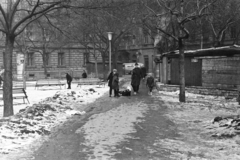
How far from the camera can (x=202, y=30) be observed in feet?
103

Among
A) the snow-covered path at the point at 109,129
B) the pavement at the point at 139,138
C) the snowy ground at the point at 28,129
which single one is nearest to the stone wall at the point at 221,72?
the pavement at the point at 139,138

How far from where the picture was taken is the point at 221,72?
1727cm

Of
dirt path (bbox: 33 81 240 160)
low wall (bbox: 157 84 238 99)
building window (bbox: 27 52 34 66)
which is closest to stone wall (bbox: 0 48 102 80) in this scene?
building window (bbox: 27 52 34 66)

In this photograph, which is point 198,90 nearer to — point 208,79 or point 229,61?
point 208,79

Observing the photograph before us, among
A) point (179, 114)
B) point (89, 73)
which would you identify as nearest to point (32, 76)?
point (89, 73)

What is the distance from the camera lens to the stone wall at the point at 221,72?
16.5m

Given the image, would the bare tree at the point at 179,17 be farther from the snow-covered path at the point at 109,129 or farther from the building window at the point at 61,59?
the building window at the point at 61,59

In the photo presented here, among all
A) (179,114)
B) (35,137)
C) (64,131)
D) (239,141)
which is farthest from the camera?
(179,114)

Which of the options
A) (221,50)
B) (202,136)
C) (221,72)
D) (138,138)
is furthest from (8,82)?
(221,72)

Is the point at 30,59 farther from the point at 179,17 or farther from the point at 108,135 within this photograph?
the point at 108,135

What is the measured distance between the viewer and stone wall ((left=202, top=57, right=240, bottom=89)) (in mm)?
16500

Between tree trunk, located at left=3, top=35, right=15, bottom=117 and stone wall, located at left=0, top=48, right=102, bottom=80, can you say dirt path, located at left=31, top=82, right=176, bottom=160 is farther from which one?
stone wall, located at left=0, top=48, right=102, bottom=80

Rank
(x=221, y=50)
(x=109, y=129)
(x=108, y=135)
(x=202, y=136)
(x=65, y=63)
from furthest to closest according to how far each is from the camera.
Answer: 1. (x=65, y=63)
2. (x=221, y=50)
3. (x=109, y=129)
4. (x=202, y=136)
5. (x=108, y=135)

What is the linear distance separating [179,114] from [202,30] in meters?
21.6
